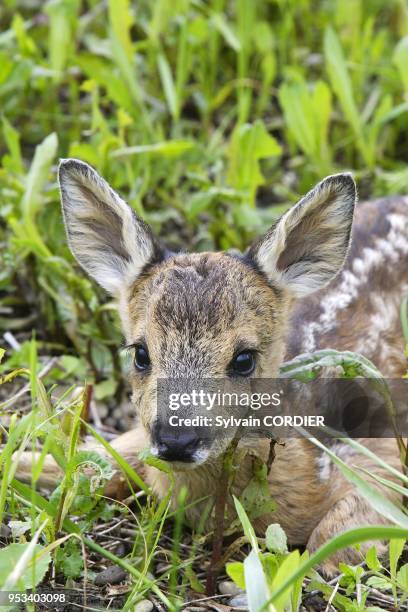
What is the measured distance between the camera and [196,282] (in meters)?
4.39

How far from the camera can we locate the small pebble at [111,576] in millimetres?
4203

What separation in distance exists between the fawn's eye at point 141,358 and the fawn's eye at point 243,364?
0.37 metres

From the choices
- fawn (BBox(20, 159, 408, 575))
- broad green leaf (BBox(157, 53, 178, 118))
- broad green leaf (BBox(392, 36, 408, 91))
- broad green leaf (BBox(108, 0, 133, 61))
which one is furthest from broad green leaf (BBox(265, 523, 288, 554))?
broad green leaf (BBox(392, 36, 408, 91))

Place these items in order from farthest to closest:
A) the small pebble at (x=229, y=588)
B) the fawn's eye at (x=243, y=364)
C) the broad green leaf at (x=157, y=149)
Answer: the broad green leaf at (x=157, y=149)
the fawn's eye at (x=243, y=364)
the small pebble at (x=229, y=588)

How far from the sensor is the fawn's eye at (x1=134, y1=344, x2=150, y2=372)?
440cm

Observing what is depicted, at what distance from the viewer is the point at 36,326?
6195 mm

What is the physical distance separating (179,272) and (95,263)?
744mm

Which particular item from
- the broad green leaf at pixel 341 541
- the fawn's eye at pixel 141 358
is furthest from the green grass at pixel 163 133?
the broad green leaf at pixel 341 541

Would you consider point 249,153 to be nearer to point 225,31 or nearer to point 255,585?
point 225,31

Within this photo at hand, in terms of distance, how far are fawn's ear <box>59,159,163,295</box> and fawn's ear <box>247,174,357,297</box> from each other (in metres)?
0.51

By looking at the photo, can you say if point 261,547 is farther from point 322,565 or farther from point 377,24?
point 377,24

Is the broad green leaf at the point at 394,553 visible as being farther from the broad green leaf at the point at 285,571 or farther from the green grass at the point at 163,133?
the broad green leaf at the point at 285,571

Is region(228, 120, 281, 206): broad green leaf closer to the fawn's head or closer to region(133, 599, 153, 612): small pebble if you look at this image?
the fawn's head

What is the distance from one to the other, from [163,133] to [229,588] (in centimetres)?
392
